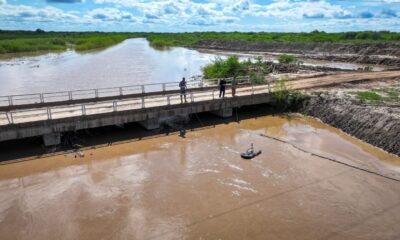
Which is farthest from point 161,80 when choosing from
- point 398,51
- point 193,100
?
point 398,51

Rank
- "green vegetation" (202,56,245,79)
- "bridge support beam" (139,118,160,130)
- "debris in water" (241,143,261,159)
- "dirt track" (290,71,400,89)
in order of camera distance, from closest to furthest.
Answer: "debris in water" (241,143,261,159) → "bridge support beam" (139,118,160,130) → "dirt track" (290,71,400,89) → "green vegetation" (202,56,245,79)

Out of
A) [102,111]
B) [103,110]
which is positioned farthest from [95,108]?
[102,111]

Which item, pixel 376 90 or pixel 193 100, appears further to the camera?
pixel 376 90

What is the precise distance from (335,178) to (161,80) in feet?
90.0

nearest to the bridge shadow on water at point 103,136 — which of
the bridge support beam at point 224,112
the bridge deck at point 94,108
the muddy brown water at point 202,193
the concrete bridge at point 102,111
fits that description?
the bridge support beam at point 224,112

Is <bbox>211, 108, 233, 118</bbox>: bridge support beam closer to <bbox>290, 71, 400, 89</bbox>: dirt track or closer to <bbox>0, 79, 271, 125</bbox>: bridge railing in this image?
<bbox>0, 79, 271, 125</bbox>: bridge railing

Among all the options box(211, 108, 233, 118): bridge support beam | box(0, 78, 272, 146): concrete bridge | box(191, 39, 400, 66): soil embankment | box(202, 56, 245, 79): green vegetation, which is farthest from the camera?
box(191, 39, 400, 66): soil embankment

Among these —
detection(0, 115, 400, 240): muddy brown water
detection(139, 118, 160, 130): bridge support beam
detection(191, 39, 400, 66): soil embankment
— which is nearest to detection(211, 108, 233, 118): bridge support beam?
detection(0, 115, 400, 240): muddy brown water

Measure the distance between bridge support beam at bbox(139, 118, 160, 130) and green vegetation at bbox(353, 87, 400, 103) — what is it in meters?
12.5

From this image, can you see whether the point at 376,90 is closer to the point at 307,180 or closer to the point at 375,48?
the point at 307,180

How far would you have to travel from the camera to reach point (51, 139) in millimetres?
16750

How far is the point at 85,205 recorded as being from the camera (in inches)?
472

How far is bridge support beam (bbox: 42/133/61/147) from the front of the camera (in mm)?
16641

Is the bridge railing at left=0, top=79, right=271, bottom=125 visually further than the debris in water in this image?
Yes
